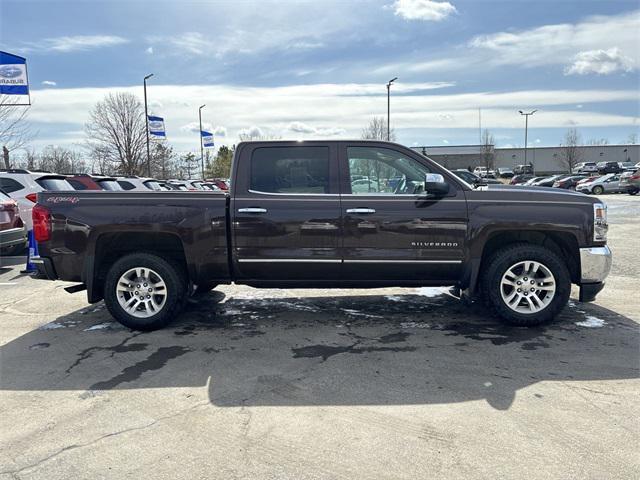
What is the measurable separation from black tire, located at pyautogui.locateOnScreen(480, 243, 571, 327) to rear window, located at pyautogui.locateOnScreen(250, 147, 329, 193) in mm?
1915

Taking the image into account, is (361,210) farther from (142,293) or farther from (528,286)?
(142,293)

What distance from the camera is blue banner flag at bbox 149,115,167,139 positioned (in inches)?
1198

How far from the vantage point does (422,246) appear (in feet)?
16.0

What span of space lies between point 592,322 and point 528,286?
3.05 ft

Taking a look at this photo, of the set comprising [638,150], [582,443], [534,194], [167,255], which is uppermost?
[638,150]

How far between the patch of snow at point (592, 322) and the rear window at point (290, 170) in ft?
10.2

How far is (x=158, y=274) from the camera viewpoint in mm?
5031

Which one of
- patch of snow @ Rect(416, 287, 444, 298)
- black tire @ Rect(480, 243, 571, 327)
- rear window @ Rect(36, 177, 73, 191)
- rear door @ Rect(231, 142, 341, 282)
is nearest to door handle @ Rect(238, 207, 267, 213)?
rear door @ Rect(231, 142, 341, 282)

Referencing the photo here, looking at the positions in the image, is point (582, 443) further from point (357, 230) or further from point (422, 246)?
point (357, 230)

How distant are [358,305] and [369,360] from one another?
1.82 m

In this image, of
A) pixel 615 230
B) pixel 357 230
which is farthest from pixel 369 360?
pixel 615 230

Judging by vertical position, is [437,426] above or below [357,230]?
below

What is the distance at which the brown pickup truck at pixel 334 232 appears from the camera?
4.86m

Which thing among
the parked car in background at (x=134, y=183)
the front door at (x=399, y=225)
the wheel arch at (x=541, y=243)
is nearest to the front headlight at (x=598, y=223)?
the wheel arch at (x=541, y=243)
